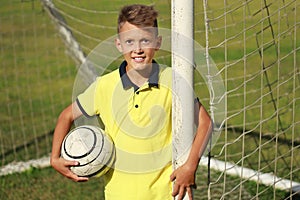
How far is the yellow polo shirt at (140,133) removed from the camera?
3.23m

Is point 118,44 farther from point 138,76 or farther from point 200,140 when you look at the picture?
point 200,140

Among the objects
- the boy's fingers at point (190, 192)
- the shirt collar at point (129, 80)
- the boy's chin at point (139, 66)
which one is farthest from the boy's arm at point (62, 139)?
the boy's fingers at point (190, 192)

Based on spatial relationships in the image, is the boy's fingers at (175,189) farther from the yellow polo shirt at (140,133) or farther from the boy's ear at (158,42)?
the boy's ear at (158,42)

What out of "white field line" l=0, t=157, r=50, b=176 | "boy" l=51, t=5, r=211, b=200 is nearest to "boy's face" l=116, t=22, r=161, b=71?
"boy" l=51, t=5, r=211, b=200

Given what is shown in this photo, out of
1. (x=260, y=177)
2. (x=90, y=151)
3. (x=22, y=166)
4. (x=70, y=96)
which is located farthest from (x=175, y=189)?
(x=70, y=96)

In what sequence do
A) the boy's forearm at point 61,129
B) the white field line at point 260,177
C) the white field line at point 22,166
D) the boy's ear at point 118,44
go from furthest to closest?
the white field line at point 22,166
the white field line at point 260,177
the boy's forearm at point 61,129
the boy's ear at point 118,44

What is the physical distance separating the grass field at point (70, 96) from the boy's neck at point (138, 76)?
0.51 metres

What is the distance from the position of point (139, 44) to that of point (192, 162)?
601 mm

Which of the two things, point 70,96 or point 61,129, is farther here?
point 70,96

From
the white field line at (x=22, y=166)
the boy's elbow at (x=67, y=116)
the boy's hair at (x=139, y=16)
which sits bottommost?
the white field line at (x=22, y=166)

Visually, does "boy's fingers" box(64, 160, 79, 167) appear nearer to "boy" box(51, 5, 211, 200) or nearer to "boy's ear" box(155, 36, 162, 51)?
"boy" box(51, 5, 211, 200)

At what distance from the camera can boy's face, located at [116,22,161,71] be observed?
3119 millimetres

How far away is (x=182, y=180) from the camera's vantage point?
10.4ft

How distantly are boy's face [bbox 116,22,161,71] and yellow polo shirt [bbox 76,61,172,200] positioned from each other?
133 mm
